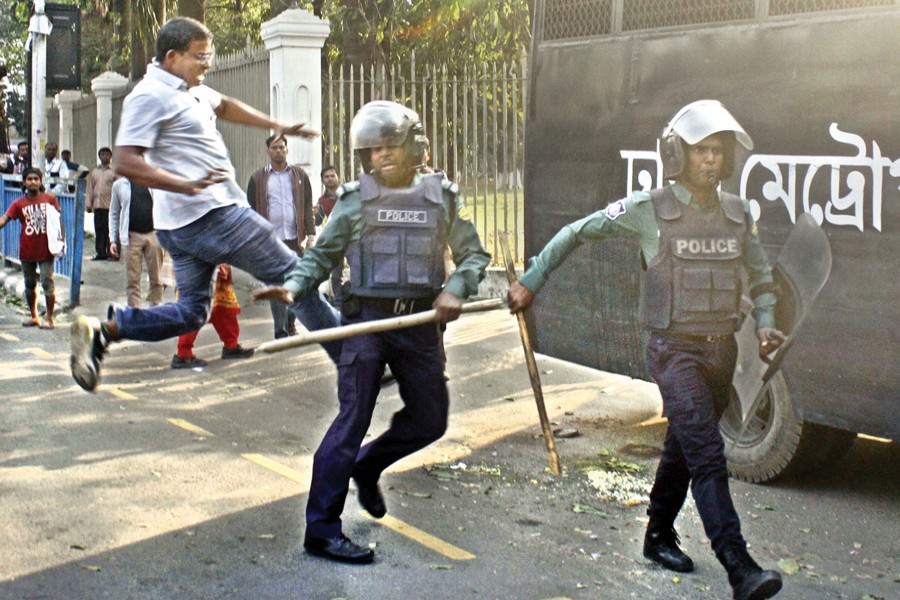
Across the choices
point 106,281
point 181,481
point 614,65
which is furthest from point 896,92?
point 106,281

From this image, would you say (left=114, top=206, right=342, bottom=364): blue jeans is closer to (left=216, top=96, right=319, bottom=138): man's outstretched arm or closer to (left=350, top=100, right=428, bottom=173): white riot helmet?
(left=216, top=96, right=319, bottom=138): man's outstretched arm

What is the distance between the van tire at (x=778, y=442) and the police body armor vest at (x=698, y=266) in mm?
1684

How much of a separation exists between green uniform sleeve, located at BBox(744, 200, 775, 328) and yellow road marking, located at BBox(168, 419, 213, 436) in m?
3.67

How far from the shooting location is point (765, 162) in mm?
6395

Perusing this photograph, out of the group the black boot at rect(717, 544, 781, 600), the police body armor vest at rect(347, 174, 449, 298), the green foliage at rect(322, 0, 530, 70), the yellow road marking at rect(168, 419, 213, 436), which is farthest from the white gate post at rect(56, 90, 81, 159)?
the black boot at rect(717, 544, 781, 600)

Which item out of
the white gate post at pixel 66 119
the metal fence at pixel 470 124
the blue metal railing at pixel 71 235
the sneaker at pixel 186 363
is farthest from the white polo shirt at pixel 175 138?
the white gate post at pixel 66 119

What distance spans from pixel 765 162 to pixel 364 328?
2.43 meters

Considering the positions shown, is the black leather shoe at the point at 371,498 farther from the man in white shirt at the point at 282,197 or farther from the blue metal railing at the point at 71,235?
the blue metal railing at the point at 71,235

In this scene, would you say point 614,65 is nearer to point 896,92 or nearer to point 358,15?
point 896,92

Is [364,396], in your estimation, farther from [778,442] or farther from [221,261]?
[778,442]

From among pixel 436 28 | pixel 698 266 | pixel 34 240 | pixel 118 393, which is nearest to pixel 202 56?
pixel 698 266

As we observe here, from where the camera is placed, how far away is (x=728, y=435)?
22.5ft

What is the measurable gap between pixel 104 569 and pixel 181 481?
137 centimetres

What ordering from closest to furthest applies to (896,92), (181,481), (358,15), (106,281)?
(896,92), (181,481), (106,281), (358,15)
